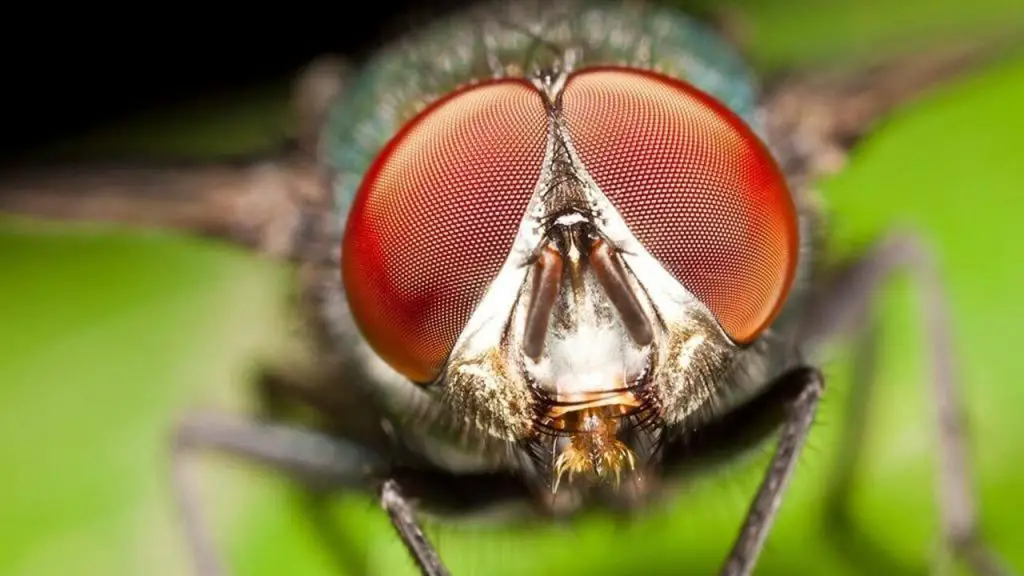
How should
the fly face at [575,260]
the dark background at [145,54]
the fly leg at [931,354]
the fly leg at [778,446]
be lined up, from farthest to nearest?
the dark background at [145,54] → the fly leg at [931,354] → the fly leg at [778,446] → the fly face at [575,260]

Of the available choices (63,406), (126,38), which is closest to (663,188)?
(63,406)

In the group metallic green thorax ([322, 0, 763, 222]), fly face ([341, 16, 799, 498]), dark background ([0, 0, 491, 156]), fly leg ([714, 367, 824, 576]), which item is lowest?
fly leg ([714, 367, 824, 576])

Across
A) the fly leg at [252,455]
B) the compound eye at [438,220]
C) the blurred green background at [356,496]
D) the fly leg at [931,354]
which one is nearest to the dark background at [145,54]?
the blurred green background at [356,496]

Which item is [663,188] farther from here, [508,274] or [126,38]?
[126,38]

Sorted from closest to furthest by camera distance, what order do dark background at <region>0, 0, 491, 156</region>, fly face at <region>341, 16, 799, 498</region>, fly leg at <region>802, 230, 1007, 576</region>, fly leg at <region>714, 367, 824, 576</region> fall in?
fly face at <region>341, 16, 799, 498</region>
fly leg at <region>714, 367, 824, 576</region>
fly leg at <region>802, 230, 1007, 576</region>
dark background at <region>0, 0, 491, 156</region>

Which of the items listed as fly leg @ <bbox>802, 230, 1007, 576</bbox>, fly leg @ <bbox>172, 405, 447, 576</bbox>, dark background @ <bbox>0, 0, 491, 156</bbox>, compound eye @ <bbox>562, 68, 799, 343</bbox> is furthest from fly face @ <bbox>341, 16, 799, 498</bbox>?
dark background @ <bbox>0, 0, 491, 156</bbox>

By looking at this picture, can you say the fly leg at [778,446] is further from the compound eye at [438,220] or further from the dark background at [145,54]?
the dark background at [145,54]

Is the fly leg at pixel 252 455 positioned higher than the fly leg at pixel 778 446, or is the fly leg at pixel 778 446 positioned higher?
the fly leg at pixel 252 455

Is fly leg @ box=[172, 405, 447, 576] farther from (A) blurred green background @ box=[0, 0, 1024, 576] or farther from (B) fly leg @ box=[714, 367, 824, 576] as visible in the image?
(B) fly leg @ box=[714, 367, 824, 576]
